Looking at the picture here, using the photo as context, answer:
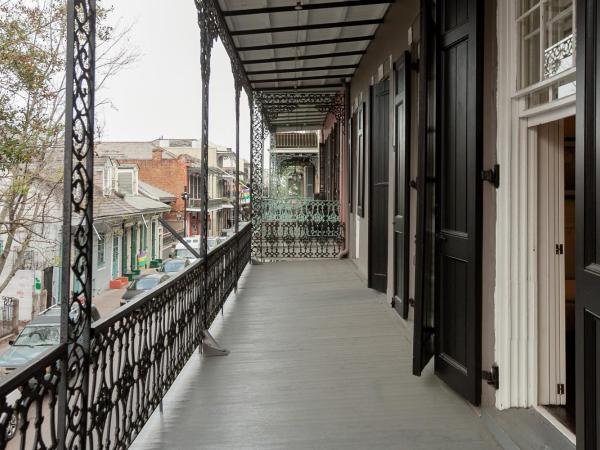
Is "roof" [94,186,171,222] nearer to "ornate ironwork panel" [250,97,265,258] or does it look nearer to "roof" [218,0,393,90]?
"roof" [218,0,393,90]

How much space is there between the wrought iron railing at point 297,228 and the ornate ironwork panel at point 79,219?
7.69 m

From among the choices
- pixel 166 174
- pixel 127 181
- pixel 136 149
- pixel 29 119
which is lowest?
pixel 127 181

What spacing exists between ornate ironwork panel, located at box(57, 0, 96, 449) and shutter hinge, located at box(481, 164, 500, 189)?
2004 mm

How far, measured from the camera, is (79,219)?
178 centimetres

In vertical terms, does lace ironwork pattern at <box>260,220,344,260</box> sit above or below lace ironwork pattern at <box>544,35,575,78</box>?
below

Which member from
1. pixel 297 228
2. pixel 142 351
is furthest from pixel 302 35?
pixel 142 351

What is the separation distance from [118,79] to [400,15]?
4223mm

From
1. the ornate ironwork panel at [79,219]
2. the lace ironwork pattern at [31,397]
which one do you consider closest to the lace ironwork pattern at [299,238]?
the ornate ironwork panel at [79,219]

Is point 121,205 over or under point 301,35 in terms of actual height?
under

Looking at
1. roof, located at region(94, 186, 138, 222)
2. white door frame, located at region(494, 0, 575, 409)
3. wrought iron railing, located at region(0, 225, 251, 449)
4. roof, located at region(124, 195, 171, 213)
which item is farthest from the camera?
roof, located at region(124, 195, 171, 213)

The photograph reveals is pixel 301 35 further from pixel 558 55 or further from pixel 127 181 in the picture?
pixel 558 55

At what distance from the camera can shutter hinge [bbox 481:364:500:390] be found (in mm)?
2559

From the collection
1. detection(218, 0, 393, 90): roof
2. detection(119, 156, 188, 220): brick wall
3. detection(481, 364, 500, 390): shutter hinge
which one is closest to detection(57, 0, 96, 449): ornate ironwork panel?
detection(481, 364, 500, 390): shutter hinge

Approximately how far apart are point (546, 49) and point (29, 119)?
18.7 ft
